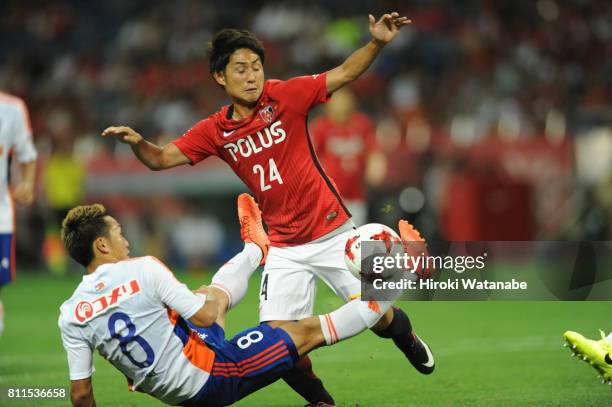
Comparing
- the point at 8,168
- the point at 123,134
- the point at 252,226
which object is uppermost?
the point at 123,134

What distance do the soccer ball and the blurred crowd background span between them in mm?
5554

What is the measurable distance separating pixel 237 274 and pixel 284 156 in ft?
2.51

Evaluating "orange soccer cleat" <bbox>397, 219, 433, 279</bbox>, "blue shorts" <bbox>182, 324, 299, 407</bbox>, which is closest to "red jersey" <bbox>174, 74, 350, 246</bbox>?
"orange soccer cleat" <bbox>397, 219, 433, 279</bbox>

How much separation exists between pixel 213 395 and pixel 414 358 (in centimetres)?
159

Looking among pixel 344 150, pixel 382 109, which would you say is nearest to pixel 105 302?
pixel 344 150

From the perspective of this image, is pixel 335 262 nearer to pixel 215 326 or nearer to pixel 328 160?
pixel 215 326

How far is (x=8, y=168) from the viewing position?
315 inches

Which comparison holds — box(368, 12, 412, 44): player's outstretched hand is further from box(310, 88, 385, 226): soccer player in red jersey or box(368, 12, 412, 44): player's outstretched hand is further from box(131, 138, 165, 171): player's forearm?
box(310, 88, 385, 226): soccer player in red jersey

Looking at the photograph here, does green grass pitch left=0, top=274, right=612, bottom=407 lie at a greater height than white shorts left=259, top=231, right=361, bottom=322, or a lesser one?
lesser

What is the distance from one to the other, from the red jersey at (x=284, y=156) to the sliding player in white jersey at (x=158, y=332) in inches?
32.9

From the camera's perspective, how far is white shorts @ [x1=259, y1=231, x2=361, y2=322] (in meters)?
6.00

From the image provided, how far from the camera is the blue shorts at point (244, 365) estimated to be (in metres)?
5.21

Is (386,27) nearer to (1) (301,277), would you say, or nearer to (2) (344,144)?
(1) (301,277)

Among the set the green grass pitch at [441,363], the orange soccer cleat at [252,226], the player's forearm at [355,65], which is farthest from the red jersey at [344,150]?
the player's forearm at [355,65]
